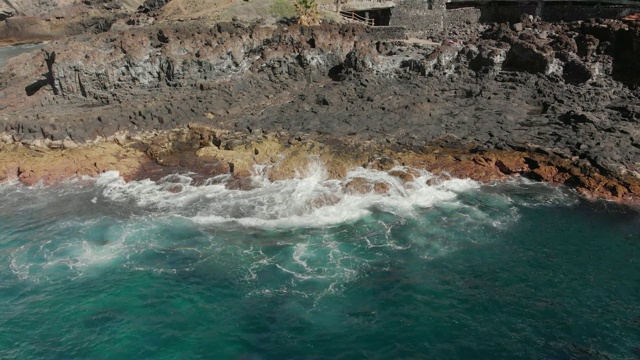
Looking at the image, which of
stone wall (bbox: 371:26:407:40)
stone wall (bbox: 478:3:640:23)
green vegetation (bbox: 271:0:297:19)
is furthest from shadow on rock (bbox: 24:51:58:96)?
stone wall (bbox: 478:3:640:23)

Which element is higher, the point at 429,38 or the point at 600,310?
the point at 429,38

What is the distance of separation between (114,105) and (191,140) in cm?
787

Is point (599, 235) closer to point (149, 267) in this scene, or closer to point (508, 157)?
point (508, 157)

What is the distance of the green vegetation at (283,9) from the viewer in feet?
175

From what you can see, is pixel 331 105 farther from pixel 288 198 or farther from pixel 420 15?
pixel 420 15

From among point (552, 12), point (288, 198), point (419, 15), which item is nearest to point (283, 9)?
point (419, 15)

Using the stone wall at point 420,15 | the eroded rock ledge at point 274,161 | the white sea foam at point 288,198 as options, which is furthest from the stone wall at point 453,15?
the white sea foam at point 288,198

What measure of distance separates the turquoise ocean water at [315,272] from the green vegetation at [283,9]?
2814 centimetres

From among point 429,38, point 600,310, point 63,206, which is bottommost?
point 600,310

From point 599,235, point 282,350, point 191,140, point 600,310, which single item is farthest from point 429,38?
point 282,350

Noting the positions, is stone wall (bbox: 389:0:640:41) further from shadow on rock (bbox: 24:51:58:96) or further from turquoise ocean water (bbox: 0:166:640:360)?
shadow on rock (bbox: 24:51:58:96)

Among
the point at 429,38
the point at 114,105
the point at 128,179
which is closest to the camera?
the point at 128,179

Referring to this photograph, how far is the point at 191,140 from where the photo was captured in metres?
35.8

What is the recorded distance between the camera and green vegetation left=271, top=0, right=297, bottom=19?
53484 mm
